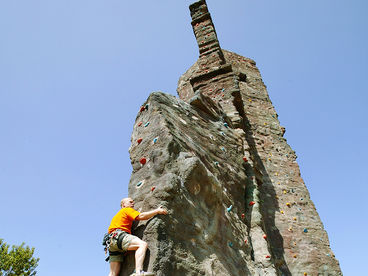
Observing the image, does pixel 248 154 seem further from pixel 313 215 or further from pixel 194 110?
pixel 313 215

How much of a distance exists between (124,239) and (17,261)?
37.5 ft

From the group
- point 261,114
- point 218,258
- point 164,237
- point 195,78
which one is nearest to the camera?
point 164,237

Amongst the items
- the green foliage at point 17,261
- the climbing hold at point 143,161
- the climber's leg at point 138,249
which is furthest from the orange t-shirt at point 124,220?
the green foliage at point 17,261

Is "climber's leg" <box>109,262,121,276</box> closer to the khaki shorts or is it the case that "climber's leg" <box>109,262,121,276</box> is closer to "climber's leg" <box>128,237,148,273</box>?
the khaki shorts

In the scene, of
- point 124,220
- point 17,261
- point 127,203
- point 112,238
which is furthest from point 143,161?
point 17,261

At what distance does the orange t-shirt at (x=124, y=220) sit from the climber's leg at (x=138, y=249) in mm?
144

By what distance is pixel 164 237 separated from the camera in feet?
5.85

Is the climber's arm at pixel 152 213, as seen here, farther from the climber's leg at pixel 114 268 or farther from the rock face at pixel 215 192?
the climber's leg at pixel 114 268

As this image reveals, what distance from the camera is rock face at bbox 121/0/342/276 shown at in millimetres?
1962

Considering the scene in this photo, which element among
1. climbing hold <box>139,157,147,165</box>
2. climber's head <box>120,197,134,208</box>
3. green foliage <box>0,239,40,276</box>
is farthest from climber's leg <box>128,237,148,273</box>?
green foliage <box>0,239,40,276</box>

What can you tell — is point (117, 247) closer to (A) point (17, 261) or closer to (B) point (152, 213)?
(B) point (152, 213)

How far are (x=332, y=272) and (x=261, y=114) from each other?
3.61 m

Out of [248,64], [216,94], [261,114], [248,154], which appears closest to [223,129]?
[248,154]

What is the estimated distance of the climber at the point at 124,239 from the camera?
171 centimetres
